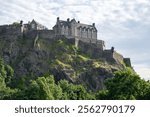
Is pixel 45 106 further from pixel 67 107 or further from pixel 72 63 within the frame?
pixel 72 63

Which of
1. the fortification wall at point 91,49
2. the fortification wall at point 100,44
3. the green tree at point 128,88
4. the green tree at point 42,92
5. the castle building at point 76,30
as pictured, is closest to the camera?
the green tree at point 128,88

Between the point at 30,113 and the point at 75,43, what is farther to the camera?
the point at 75,43

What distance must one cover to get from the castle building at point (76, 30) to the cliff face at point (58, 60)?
253 inches

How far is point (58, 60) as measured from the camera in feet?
355

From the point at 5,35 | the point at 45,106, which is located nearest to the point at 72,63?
the point at 5,35

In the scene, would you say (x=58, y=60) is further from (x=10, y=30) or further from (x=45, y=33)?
(x=10, y=30)

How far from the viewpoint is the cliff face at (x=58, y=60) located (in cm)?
10544

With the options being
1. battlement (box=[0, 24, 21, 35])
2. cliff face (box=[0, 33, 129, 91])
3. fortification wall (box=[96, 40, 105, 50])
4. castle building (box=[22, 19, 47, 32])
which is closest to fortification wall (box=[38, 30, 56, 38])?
cliff face (box=[0, 33, 129, 91])

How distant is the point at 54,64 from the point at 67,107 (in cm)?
9272

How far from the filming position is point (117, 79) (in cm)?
5384

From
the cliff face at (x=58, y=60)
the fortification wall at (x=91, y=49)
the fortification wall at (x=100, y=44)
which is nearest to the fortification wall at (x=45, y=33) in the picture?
the cliff face at (x=58, y=60)

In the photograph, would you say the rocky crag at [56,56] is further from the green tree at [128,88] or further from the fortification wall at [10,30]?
the green tree at [128,88]

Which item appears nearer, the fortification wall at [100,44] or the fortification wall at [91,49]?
the fortification wall at [91,49]

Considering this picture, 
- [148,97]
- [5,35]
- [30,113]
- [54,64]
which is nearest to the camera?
[30,113]
